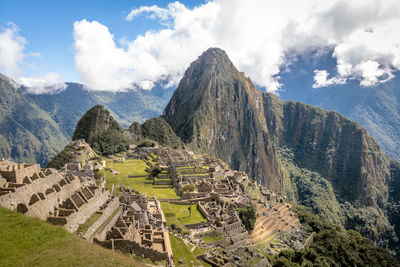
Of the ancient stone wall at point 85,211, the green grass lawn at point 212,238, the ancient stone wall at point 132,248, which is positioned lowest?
the green grass lawn at point 212,238

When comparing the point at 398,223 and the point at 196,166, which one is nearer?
the point at 196,166

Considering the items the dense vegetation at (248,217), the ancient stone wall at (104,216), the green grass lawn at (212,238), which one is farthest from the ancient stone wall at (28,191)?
the dense vegetation at (248,217)

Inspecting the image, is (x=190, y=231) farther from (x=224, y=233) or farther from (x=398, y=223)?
(x=398, y=223)

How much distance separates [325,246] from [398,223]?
516 ft

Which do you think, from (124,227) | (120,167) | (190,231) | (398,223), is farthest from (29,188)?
(398,223)

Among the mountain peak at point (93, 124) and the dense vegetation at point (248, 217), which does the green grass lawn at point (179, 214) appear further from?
the mountain peak at point (93, 124)

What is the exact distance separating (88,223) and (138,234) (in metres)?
4.92

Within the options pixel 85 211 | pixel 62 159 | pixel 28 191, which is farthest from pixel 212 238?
pixel 62 159

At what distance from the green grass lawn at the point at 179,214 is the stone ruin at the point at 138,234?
263 cm

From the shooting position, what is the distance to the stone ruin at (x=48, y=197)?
19.7 metres

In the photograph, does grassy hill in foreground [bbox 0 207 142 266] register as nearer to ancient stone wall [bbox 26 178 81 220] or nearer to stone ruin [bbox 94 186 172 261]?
ancient stone wall [bbox 26 178 81 220]

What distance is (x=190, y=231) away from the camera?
34844mm

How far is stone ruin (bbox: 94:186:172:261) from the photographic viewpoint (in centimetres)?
2161

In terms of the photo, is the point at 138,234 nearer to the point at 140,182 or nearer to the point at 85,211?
the point at 85,211
